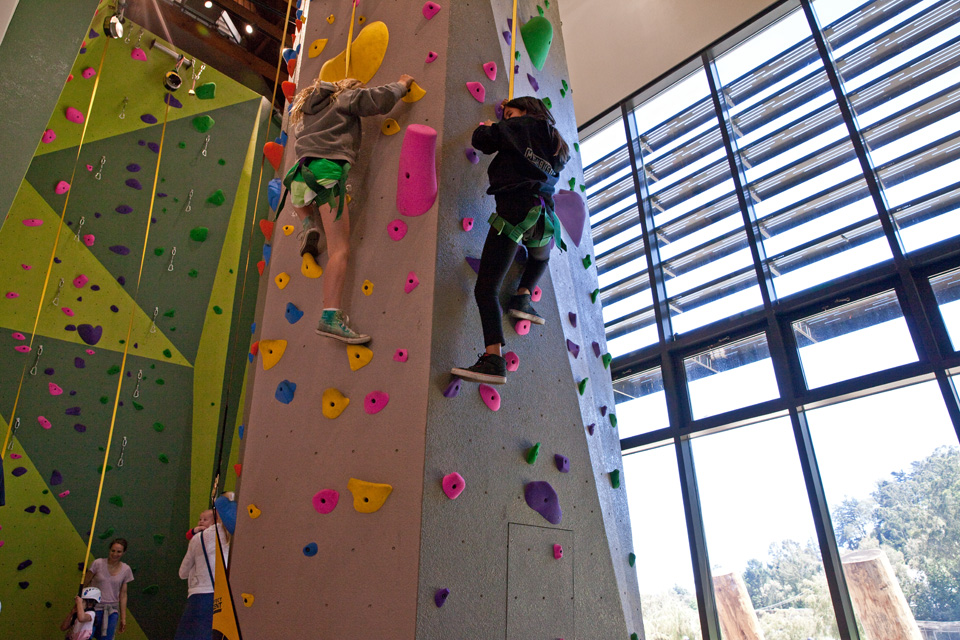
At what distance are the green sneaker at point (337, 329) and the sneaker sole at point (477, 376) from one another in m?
0.36

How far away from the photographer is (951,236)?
147 inches

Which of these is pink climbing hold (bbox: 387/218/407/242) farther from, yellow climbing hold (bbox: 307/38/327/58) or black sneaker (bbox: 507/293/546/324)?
yellow climbing hold (bbox: 307/38/327/58)

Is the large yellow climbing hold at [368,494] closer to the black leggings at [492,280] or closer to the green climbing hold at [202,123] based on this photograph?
the black leggings at [492,280]

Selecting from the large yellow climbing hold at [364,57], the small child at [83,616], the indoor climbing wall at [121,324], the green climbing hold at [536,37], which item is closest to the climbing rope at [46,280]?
the indoor climbing wall at [121,324]

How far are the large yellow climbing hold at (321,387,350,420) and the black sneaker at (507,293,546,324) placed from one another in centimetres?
63

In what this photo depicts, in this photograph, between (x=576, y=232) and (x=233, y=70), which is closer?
(x=576, y=232)

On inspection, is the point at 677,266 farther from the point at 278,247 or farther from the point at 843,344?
the point at 278,247

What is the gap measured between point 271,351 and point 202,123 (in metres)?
3.69

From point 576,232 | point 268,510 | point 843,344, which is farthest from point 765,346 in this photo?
point 268,510

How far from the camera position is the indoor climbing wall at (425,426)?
5.86ft

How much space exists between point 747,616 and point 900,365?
1.80 metres

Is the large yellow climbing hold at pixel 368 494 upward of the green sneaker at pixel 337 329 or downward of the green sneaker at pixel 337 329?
downward

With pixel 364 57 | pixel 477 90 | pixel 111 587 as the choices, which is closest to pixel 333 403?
pixel 477 90

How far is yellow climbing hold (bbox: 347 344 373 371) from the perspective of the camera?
2076mm
